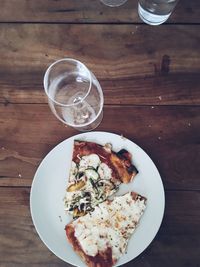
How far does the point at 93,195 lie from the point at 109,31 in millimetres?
462

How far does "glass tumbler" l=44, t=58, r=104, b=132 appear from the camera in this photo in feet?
3.46

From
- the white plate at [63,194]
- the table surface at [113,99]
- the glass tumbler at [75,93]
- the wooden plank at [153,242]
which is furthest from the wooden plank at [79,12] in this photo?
A: the wooden plank at [153,242]

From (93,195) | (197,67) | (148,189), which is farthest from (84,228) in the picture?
(197,67)

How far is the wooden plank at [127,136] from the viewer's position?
1.12 metres

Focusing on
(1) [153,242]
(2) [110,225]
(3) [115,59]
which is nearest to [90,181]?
(2) [110,225]

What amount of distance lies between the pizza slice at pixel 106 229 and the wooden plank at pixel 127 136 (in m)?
0.13

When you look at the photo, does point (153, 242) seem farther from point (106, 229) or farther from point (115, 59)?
point (115, 59)

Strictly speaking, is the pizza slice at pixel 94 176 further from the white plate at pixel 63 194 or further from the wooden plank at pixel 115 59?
the wooden plank at pixel 115 59

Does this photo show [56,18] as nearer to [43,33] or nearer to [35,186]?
[43,33]

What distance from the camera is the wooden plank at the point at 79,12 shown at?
3.83ft

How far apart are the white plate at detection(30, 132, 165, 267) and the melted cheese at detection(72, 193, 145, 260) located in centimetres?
2

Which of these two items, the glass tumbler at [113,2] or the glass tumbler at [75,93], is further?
the glass tumbler at [113,2]

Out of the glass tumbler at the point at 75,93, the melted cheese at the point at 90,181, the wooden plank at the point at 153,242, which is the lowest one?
the wooden plank at the point at 153,242

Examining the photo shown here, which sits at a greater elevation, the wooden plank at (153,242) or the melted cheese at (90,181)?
the melted cheese at (90,181)
